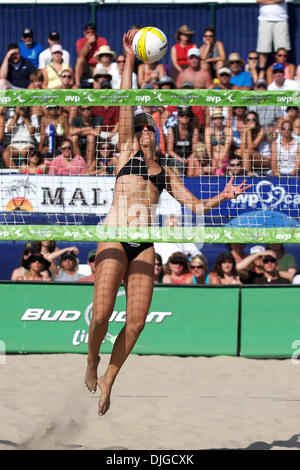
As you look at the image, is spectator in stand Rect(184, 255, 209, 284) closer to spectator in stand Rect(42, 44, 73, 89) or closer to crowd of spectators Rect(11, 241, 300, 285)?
crowd of spectators Rect(11, 241, 300, 285)

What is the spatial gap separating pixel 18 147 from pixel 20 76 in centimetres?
218

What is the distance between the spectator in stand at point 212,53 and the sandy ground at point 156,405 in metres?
5.15

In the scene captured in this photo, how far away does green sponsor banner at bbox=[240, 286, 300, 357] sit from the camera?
921 centimetres

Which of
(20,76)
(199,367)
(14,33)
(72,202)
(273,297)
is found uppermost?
(14,33)

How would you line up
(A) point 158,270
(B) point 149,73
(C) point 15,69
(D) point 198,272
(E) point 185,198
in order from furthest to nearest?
1. (C) point 15,69
2. (B) point 149,73
3. (D) point 198,272
4. (A) point 158,270
5. (E) point 185,198

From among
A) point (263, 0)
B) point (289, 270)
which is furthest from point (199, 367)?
point (263, 0)

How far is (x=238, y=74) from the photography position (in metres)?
12.0

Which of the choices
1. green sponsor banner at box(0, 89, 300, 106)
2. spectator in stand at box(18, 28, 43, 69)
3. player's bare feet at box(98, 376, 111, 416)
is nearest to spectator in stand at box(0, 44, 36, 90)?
spectator in stand at box(18, 28, 43, 69)

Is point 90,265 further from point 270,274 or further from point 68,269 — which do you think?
point 270,274

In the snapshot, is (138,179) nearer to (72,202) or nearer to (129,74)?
(129,74)

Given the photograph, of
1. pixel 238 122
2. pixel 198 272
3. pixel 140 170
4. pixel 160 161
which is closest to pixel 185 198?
pixel 140 170

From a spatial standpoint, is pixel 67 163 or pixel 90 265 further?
pixel 67 163

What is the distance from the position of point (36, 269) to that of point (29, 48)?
4541mm
